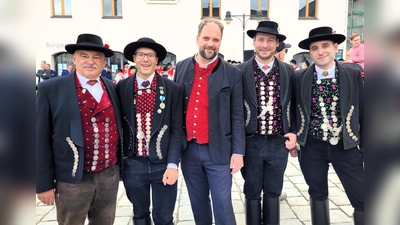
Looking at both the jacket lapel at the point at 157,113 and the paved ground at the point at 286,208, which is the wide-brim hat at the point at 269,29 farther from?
the paved ground at the point at 286,208

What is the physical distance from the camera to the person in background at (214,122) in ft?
8.04

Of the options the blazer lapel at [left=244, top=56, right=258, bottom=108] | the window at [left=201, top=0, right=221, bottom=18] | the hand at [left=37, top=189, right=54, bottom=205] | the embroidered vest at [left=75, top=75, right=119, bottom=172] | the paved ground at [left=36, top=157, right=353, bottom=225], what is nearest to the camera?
the hand at [left=37, top=189, right=54, bottom=205]

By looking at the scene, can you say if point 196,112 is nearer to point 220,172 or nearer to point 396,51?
point 220,172

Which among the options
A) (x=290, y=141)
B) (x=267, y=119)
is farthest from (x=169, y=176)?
(x=290, y=141)

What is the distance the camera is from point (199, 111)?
8.14ft

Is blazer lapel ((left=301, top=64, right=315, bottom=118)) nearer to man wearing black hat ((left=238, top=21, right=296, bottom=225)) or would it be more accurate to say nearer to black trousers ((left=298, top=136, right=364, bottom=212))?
man wearing black hat ((left=238, top=21, right=296, bottom=225))

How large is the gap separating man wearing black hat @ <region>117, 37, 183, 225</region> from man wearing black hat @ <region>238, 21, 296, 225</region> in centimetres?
67

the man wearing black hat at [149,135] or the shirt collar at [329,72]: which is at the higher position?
the shirt collar at [329,72]

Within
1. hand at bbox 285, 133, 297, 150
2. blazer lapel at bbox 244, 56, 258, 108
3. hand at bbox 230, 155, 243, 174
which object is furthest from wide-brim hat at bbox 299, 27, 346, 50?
hand at bbox 230, 155, 243, 174

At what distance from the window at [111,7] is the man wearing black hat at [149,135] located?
1786 centimetres

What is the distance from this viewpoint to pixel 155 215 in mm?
2445

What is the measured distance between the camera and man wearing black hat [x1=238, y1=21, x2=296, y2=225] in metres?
2.56

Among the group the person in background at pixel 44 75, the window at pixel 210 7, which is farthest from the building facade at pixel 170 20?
the person in background at pixel 44 75

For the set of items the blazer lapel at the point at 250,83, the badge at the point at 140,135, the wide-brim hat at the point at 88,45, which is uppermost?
the wide-brim hat at the point at 88,45
